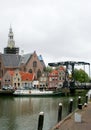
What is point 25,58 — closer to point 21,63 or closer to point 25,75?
point 21,63

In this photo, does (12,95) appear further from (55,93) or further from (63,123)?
(63,123)

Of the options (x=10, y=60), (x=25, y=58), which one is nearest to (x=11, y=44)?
(x=25, y=58)

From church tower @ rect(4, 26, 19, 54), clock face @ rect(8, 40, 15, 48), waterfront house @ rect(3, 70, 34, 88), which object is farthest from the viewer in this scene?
clock face @ rect(8, 40, 15, 48)

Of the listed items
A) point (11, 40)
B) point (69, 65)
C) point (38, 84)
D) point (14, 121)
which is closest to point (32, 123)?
point (14, 121)

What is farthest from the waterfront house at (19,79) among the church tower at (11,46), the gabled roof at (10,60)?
the church tower at (11,46)

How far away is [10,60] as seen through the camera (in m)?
119

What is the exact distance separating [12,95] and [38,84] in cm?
2948

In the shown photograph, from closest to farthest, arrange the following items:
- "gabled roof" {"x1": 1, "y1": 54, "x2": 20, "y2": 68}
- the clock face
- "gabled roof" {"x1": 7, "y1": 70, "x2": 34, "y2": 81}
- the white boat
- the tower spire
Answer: the white boat
"gabled roof" {"x1": 7, "y1": 70, "x2": 34, "y2": 81}
"gabled roof" {"x1": 1, "y1": 54, "x2": 20, "y2": 68}
the clock face
the tower spire

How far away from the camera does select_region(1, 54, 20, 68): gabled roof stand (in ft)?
386

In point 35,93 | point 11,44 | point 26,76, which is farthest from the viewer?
point 11,44

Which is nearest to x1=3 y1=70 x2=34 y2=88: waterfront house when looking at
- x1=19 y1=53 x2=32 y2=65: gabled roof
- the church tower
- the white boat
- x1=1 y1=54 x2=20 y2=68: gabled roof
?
x1=1 y1=54 x2=20 y2=68: gabled roof

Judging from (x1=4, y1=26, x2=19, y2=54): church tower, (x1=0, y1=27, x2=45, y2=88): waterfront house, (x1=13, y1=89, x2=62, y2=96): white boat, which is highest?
(x1=4, y1=26, x2=19, y2=54): church tower

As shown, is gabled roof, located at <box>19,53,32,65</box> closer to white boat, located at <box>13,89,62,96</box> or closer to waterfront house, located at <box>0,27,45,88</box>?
waterfront house, located at <box>0,27,45,88</box>

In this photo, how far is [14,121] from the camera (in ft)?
109
